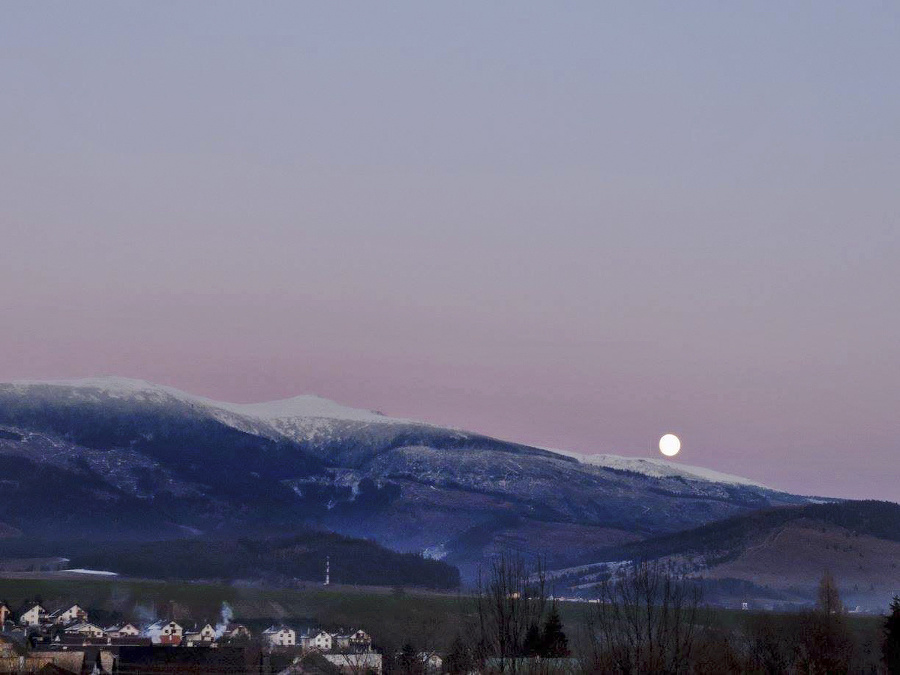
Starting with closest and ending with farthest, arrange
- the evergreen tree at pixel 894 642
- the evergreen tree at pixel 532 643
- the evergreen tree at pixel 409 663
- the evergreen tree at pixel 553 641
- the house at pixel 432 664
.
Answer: the evergreen tree at pixel 894 642 < the evergreen tree at pixel 532 643 < the evergreen tree at pixel 553 641 < the house at pixel 432 664 < the evergreen tree at pixel 409 663

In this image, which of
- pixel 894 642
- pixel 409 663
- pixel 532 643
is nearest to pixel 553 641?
pixel 532 643

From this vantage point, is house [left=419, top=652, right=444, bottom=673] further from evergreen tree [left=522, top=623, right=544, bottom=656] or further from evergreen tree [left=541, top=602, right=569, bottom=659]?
evergreen tree [left=522, top=623, right=544, bottom=656]

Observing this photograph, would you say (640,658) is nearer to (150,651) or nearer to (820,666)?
(820,666)

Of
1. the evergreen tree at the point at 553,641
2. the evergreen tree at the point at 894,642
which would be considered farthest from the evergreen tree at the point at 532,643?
the evergreen tree at the point at 894,642

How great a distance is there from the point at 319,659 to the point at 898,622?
8312 centimetres

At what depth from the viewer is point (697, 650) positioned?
129625mm

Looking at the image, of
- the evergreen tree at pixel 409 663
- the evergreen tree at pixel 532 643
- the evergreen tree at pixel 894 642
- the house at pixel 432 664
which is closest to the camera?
the evergreen tree at pixel 894 642

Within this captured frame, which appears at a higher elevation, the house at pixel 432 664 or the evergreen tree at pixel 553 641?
the evergreen tree at pixel 553 641

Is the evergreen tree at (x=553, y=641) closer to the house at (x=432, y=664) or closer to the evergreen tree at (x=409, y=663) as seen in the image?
the house at (x=432, y=664)

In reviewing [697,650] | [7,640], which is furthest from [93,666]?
[697,650]

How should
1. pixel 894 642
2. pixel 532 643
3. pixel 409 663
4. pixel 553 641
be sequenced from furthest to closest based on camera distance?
pixel 409 663 → pixel 553 641 → pixel 532 643 → pixel 894 642

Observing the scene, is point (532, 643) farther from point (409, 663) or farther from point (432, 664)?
point (432, 664)

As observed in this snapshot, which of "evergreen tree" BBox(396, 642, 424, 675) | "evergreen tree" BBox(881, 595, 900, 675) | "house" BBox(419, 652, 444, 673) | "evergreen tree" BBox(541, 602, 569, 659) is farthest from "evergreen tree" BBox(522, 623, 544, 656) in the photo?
"evergreen tree" BBox(396, 642, 424, 675)

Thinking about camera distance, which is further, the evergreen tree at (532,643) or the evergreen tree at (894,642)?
the evergreen tree at (532,643)
